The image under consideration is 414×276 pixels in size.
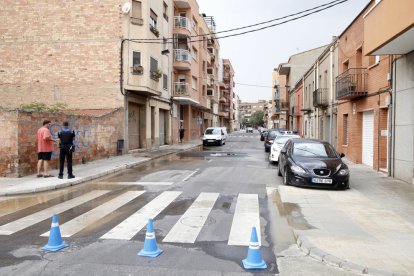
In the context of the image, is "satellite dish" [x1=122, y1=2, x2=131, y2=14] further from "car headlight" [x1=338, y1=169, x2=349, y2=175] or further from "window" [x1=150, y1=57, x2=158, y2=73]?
"car headlight" [x1=338, y1=169, x2=349, y2=175]

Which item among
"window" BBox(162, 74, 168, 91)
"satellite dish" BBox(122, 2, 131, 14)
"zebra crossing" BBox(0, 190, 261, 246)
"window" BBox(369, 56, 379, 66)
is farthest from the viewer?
"window" BBox(162, 74, 168, 91)

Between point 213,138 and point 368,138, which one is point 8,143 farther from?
point 213,138

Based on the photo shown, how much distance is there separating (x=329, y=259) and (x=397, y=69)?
9479mm

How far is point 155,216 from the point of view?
738 cm

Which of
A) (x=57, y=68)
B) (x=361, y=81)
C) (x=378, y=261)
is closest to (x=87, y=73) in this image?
(x=57, y=68)

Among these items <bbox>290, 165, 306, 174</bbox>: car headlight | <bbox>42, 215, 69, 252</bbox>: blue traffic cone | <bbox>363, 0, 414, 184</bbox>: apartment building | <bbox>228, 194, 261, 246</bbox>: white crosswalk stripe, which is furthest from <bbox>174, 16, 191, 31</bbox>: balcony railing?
<bbox>42, 215, 69, 252</bbox>: blue traffic cone

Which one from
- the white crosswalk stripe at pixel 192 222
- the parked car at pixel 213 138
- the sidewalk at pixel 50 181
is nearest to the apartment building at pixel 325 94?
the parked car at pixel 213 138

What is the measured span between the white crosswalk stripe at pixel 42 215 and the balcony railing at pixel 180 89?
79.8ft

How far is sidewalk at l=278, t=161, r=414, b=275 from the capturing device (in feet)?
16.1

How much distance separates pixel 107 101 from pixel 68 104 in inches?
101

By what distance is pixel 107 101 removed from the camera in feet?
73.0

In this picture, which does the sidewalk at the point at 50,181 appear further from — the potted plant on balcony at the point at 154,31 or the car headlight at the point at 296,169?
the potted plant on balcony at the point at 154,31

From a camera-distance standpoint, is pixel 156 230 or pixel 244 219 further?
pixel 244 219

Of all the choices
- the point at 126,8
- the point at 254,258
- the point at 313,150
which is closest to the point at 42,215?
the point at 254,258
